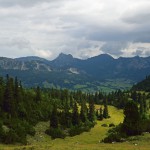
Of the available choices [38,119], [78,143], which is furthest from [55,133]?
[78,143]

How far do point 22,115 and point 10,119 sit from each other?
1368 cm

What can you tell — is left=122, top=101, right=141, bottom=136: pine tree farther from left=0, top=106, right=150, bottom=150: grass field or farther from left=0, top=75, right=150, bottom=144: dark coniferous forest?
left=0, top=106, right=150, bottom=150: grass field

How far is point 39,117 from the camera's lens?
5162 inches

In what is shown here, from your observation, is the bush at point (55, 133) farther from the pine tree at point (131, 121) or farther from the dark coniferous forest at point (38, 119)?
the pine tree at point (131, 121)

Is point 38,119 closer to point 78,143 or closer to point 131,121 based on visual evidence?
point 131,121

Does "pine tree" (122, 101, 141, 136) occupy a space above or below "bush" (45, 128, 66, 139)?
above

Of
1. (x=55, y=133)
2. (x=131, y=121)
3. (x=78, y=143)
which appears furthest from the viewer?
(x=55, y=133)

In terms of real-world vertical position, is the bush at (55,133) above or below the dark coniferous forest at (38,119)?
below

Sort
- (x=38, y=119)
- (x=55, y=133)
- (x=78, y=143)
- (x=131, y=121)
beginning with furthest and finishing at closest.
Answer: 1. (x=38, y=119)
2. (x=55, y=133)
3. (x=131, y=121)
4. (x=78, y=143)

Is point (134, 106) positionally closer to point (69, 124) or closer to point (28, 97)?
point (69, 124)

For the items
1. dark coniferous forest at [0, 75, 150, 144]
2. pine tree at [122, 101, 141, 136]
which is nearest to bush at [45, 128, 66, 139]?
dark coniferous forest at [0, 75, 150, 144]

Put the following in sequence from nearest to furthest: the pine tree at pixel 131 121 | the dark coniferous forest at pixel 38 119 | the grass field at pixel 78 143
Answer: the grass field at pixel 78 143, the pine tree at pixel 131 121, the dark coniferous forest at pixel 38 119

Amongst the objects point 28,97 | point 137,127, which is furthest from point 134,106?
point 28,97

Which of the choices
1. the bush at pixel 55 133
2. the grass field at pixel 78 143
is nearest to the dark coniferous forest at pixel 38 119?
the bush at pixel 55 133
